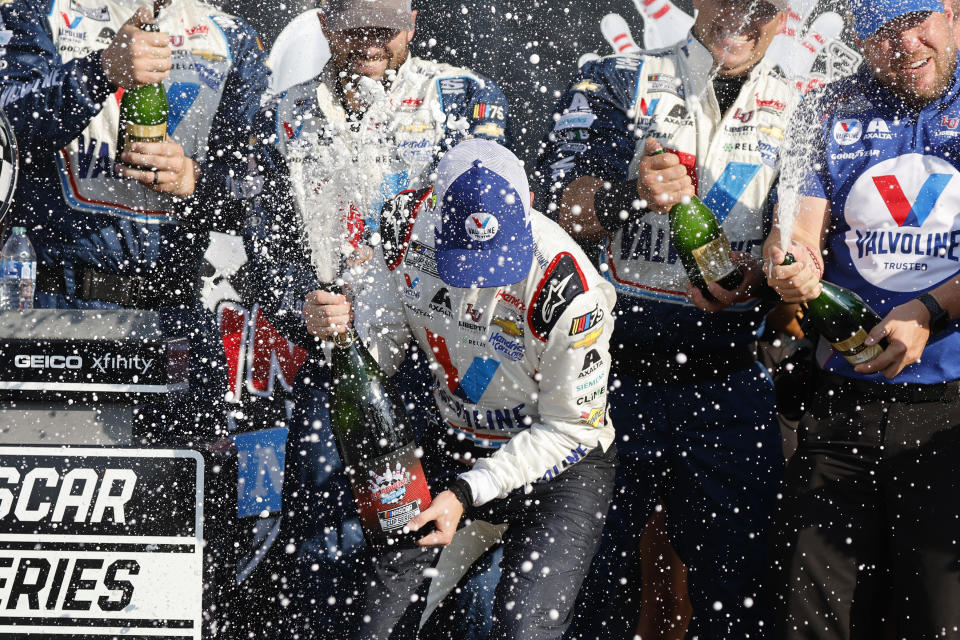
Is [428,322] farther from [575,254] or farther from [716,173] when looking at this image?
[716,173]

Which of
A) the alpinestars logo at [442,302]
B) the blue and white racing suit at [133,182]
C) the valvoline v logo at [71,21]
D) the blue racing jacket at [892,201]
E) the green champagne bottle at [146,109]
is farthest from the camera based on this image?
the valvoline v logo at [71,21]

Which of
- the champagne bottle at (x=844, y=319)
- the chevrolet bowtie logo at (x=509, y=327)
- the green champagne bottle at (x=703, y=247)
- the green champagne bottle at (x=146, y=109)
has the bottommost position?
the chevrolet bowtie logo at (x=509, y=327)

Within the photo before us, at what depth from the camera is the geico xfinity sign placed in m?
3.42

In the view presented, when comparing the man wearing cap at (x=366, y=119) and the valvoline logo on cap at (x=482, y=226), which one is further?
the man wearing cap at (x=366, y=119)

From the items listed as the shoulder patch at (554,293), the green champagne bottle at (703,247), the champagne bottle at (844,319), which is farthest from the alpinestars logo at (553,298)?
the champagne bottle at (844,319)

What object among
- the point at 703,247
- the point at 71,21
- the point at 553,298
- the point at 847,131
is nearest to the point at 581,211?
the point at 703,247

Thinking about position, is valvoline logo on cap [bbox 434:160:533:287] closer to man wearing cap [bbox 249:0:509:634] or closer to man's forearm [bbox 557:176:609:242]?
man's forearm [bbox 557:176:609:242]

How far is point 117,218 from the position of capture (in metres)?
4.21

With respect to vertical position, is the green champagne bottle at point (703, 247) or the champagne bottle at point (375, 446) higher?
the green champagne bottle at point (703, 247)

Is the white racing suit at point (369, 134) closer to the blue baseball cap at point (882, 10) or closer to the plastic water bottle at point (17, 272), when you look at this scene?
the plastic water bottle at point (17, 272)

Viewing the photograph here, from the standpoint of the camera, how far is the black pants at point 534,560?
3.18m

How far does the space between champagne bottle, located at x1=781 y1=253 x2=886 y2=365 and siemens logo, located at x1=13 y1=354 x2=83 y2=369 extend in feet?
7.92

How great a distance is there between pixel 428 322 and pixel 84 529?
139cm

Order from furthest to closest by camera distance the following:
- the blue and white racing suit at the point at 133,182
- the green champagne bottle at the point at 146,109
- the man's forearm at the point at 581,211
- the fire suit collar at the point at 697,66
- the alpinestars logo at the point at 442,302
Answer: the blue and white racing suit at the point at 133,182, the green champagne bottle at the point at 146,109, the fire suit collar at the point at 697,66, the man's forearm at the point at 581,211, the alpinestars logo at the point at 442,302
